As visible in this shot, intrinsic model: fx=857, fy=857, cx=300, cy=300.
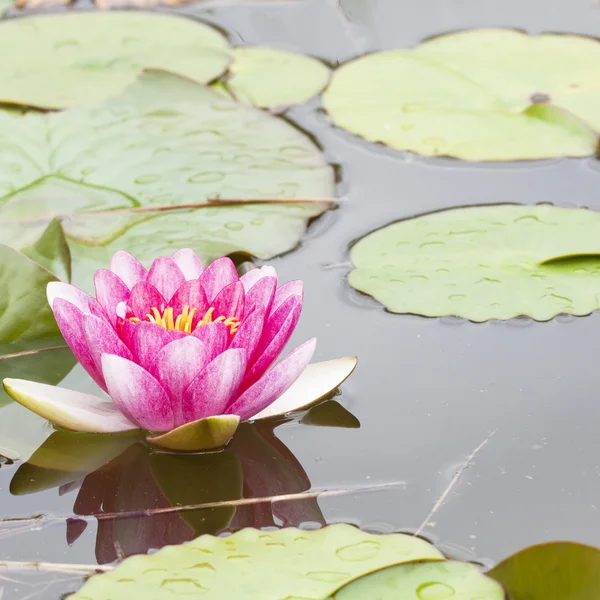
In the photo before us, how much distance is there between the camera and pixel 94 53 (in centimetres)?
329

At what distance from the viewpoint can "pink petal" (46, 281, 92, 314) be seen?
69.8 inches

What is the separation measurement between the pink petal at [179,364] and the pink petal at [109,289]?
0.71 ft

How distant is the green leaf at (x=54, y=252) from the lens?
6.88ft

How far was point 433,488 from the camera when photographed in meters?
1.63

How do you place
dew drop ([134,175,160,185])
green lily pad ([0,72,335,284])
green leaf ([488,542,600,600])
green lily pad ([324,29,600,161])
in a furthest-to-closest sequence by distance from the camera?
1. green lily pad ([324,29,600,161])
2. dew drop ([134,175,160,185])
3. green lily pad ([0,72,335,284])
4. green leaf ([488,542,600,600])

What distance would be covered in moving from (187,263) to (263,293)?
0.26m

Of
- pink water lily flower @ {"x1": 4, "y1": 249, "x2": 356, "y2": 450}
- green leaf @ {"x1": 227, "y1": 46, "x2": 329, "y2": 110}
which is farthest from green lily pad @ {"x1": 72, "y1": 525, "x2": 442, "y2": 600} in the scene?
green leaf @ {"x1": 227, "y1": 46, "x2": 329, "y2": 110}

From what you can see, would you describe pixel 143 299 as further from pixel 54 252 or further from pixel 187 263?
pixel 54 252

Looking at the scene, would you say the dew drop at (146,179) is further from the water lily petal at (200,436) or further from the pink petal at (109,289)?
the water lily petal at (200,436)

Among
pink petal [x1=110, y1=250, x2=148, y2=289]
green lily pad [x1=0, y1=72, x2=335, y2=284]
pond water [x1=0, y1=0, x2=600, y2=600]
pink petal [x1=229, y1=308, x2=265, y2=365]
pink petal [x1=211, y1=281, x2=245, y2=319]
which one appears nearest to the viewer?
pond water [x1=0, y1=0, x2=600, y2=600]

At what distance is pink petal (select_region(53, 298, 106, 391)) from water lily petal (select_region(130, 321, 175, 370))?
104mm

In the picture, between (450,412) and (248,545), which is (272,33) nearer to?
(450,412)

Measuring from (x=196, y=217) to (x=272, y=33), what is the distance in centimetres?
151

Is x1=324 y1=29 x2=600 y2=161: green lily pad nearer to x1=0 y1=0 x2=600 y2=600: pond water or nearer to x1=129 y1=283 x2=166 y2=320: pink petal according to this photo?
x1=0 y1=0 x2=600 y2=600: pond water
